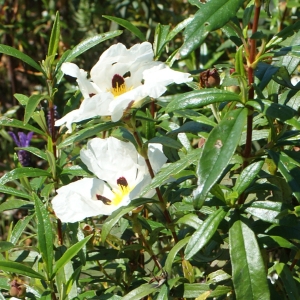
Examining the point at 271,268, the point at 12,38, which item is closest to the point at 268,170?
the point at 271,268

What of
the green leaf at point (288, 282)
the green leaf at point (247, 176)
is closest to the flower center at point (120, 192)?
the green leaf at point (247, 176)

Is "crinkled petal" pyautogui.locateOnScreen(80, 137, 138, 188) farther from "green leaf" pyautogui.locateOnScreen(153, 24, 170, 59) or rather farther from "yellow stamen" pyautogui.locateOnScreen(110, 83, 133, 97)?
"green leaf" pyautogui.locateOnScreen(153, 24, 170, 59)

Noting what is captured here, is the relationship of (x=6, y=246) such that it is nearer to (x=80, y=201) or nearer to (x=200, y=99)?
(x=80, y=201)

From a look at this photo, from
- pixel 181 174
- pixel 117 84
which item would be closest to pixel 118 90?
pixel 117 84

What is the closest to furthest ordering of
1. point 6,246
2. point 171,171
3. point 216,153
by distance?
point 216,153 < point 171,171 < point 6,246

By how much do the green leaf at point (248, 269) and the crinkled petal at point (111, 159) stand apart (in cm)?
24

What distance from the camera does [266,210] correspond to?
1009 mm

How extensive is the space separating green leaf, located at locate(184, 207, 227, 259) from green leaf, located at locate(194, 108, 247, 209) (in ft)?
0.35

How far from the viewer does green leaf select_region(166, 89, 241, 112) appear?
0.93 m

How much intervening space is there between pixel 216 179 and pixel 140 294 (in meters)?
0.35

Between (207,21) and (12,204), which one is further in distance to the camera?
(12,204)

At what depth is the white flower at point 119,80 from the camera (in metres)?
0.94

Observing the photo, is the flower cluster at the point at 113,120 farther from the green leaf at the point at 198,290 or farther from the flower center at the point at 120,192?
the green leaf at the point at 198,290

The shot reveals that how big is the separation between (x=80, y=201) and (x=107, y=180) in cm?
8
